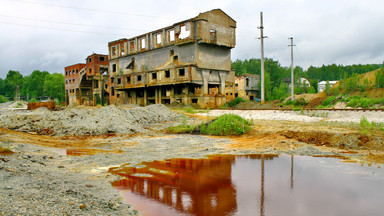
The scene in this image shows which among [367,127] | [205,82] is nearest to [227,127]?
[367,127]

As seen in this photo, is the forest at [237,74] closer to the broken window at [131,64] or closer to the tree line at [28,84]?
the tree line at [28,84]

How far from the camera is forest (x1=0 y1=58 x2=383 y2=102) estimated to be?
78812 mm

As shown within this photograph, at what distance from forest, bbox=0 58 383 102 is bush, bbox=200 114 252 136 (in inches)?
1877

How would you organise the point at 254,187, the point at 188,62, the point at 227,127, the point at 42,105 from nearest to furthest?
the point at 254,187, the point at 227,127, the point at 42,105, the point at 188,62

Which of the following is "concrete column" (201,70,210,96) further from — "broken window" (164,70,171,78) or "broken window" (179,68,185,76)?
"broken window" (164,70,171,78)

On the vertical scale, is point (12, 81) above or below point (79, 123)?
above

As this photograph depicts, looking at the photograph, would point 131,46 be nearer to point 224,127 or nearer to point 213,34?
point 213,34

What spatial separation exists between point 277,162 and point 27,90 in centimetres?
11100

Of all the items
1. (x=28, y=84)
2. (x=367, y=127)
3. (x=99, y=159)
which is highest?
(x=28, y=84)

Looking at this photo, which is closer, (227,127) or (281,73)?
(227,127)

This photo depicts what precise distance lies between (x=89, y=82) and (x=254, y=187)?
188 feet

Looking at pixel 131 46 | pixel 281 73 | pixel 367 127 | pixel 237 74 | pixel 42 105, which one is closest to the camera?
pixel 367 127

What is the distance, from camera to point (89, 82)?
57844mm

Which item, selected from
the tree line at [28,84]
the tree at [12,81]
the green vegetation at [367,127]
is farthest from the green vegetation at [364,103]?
the tree at [12,81]
